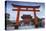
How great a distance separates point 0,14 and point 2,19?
64 mm

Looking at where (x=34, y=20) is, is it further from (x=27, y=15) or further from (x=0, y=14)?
(x=0, y=14)

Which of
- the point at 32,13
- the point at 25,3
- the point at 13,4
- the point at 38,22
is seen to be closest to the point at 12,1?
the point at 13,4

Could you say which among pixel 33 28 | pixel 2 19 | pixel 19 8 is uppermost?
pixel 19 8

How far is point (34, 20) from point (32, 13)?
9cm

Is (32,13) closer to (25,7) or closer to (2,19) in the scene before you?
(25,7)

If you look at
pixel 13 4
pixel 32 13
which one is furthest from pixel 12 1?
pixel 32 13

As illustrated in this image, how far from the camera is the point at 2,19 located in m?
1.09

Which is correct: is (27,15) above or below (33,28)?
above

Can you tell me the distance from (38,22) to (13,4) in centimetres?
39

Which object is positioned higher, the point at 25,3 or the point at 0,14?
the point at 25,3

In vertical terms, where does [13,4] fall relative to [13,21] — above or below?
above

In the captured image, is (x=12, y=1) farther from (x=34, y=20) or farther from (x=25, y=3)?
(x=34, y=20)

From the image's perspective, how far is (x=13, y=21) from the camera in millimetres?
1121

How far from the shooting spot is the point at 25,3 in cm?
115
